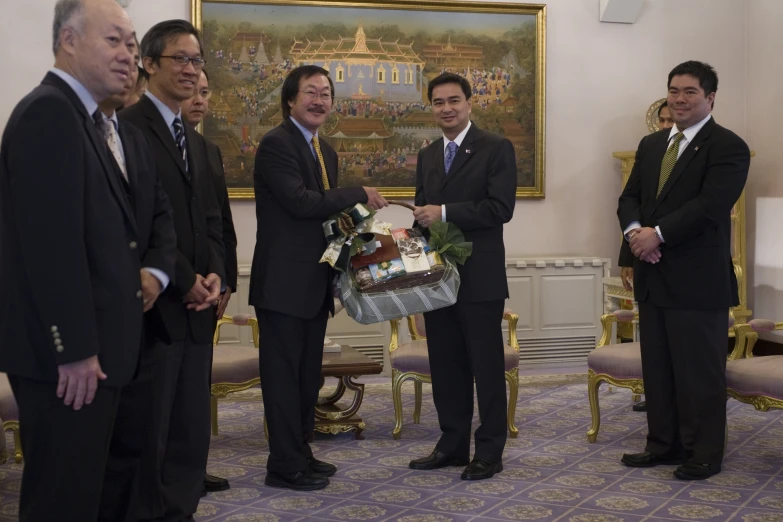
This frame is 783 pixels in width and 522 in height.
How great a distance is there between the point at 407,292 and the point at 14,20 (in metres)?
4.38

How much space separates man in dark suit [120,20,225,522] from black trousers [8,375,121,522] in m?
0.82

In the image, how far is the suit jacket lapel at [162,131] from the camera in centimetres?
336

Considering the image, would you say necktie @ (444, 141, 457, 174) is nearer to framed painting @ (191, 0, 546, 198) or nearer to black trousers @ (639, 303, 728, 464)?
black trousers @ (639, 303, 728, 464)

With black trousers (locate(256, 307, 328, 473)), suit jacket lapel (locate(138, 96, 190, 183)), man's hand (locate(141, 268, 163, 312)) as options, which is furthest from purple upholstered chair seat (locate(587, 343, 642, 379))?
man's hand (locate(141, 268, 163, 312))

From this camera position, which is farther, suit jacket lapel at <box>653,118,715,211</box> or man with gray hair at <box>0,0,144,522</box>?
suit jacket lapel at <box>653,118,715,211</box>

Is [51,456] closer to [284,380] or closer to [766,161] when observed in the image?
[284,380]

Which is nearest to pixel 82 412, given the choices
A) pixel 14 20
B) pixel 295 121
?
pixel 295 121

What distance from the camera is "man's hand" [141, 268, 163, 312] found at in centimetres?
274

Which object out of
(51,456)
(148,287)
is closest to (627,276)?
(148,287)

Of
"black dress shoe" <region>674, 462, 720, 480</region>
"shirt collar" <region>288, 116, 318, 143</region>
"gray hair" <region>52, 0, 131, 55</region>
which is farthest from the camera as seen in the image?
"black dress shoe" <region>674, 462, 720, 480</region>

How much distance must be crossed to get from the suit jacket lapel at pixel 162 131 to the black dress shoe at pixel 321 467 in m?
1.70

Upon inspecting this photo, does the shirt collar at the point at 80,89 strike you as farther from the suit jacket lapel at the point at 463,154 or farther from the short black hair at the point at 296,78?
the suit jacket lapel at the point at 463,154

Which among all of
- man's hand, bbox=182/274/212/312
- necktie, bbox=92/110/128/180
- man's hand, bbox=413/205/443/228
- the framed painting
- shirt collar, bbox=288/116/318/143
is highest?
the framed painting

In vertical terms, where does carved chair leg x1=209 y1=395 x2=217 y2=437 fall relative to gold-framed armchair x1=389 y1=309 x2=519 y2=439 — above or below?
below
